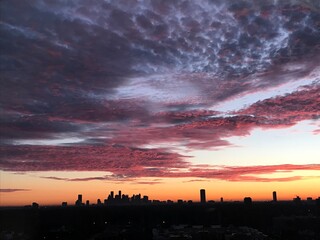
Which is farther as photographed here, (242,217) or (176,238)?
(242,217)

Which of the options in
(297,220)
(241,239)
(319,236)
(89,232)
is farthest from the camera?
(89,232)

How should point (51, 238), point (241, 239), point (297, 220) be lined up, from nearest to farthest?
point (241, 239) < point (51, 238) < point (297, 220)

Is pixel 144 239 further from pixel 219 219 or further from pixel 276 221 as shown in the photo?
pixel 219 219

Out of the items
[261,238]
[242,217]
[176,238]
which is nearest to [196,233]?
[176,238]

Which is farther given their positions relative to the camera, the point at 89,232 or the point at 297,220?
the point at 89,232

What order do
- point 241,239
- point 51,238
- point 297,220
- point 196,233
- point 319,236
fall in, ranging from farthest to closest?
point 297,220 → point 51,238 → point 319,236 → point 196,233 → point 241,239

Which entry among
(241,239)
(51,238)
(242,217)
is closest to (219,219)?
(242,217)

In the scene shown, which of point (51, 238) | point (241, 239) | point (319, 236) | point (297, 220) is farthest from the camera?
point (297, 220)

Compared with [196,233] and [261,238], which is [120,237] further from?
[261,238]
